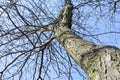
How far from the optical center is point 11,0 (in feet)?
14.2

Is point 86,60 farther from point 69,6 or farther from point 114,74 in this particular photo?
point 69,6

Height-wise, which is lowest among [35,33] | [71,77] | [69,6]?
[71,77]

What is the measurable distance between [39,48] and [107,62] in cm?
275

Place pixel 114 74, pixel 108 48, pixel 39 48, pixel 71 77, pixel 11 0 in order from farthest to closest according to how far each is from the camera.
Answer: pixel 71 77 → pixel 39 48 → pixel 11 0 → pixel 108 48 → pixel 114 74

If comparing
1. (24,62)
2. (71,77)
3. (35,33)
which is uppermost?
(35,33)

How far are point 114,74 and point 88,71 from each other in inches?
16.6

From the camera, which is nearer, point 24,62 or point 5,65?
point 5,65

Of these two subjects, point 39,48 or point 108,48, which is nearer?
point 108,48

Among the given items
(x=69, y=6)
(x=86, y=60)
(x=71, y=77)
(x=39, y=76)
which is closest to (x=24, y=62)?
(x=39, y=76)

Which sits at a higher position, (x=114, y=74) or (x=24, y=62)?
(x=114, y=74)

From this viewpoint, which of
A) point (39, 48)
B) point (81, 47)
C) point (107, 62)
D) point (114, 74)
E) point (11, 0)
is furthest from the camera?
point (39, 48)

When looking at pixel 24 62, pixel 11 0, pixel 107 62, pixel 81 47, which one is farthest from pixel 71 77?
pixel 107 62

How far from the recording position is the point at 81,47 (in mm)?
2740

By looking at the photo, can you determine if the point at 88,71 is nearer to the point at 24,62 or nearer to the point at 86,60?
the point at 86,60
